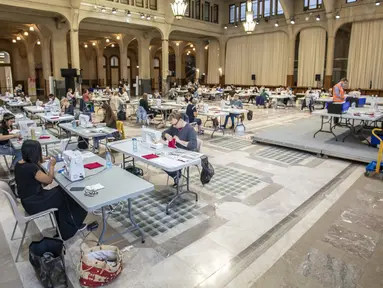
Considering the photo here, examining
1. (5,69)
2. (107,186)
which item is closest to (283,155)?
(107,186)

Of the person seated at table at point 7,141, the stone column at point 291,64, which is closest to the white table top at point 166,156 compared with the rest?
the person seated at table at point 7,141

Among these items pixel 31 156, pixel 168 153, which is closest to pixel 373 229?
pixel 168 153

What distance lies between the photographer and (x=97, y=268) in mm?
2721

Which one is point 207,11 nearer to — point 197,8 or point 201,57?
point 197,8

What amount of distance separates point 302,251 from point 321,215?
1.04 meters

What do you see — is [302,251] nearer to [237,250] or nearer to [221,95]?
[237,250]

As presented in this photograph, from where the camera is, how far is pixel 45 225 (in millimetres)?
3895

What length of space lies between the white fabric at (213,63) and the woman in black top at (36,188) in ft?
77.1

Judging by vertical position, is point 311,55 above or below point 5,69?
above

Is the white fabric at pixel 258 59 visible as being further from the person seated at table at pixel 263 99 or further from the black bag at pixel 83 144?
the black bag at pixel 83 144

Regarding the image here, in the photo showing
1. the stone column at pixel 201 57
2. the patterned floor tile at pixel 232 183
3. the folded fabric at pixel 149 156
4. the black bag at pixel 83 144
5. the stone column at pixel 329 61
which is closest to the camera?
the folded fabric at pixel 149 156

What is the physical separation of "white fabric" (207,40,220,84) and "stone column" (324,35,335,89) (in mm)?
9391

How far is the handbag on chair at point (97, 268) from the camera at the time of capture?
272 centimetres

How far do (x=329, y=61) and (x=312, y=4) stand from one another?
13.0 ft
